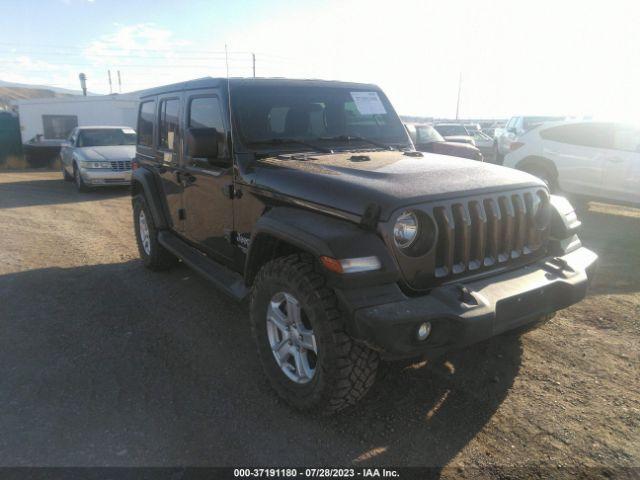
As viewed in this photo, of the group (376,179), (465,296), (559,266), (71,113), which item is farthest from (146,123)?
(71,113)

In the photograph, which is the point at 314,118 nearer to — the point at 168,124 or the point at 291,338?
the point at 168,124

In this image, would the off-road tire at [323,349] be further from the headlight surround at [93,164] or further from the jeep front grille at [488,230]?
the headlight surround at [93,164]

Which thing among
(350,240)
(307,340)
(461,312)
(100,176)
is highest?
(350,240)

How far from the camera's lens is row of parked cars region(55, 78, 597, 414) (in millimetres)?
2346

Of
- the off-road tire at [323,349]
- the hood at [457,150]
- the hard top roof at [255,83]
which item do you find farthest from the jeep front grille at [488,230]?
the hood at [457,150]

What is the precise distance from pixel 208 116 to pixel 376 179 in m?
1.84

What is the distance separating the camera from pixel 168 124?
4.73 meters

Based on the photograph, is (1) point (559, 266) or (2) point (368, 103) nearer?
(1) point (559, 266)

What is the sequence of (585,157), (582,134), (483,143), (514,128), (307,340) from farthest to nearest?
(483,143) → (514,128) → (582,134) → (585,157) → (307,340)

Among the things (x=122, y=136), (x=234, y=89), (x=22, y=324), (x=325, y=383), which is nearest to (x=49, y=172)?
(x=122, y=136)

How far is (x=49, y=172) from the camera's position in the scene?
57.2 ft

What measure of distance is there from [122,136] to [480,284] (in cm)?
1236

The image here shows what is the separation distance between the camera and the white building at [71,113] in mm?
22719

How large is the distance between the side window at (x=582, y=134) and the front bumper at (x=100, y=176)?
9.48 meters
